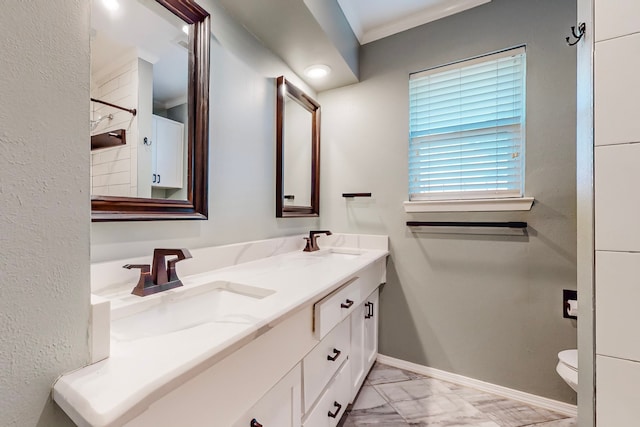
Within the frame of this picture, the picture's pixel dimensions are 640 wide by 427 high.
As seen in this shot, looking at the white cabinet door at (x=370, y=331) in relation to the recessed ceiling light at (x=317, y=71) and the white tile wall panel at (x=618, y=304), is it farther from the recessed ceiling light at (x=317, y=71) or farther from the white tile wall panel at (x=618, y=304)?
the recessed ceiling light at (x=317, y=71)

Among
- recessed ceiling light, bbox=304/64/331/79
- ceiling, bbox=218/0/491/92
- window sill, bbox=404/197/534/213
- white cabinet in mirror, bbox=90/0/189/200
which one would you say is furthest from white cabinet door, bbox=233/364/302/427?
recessed ceiling light, bbox=304/64/331/79

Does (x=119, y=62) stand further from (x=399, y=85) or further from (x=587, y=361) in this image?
(x=587, y=361)

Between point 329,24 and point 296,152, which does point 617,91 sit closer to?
point 329,24

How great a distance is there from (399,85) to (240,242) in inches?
60.6

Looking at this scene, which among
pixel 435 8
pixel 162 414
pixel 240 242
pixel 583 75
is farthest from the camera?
pixel 435 8

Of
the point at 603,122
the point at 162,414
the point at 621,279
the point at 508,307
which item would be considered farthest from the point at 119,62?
the point at 508,307

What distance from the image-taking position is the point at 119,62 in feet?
2.98

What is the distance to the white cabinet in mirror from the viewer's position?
0.86 m

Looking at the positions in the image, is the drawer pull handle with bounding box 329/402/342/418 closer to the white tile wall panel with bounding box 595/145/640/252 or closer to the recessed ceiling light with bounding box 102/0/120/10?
the white tile wall panel with bounding box 595/145/640/252

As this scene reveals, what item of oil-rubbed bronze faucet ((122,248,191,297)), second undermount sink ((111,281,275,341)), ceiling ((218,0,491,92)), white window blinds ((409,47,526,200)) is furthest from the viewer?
white window blinds ((409,47,526,200))

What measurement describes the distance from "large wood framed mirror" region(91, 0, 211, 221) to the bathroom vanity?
0.23 m

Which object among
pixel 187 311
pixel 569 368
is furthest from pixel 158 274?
pixel 569 368

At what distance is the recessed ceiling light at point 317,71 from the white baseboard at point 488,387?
6.91ft

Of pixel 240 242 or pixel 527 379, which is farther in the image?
pixel 527 379
